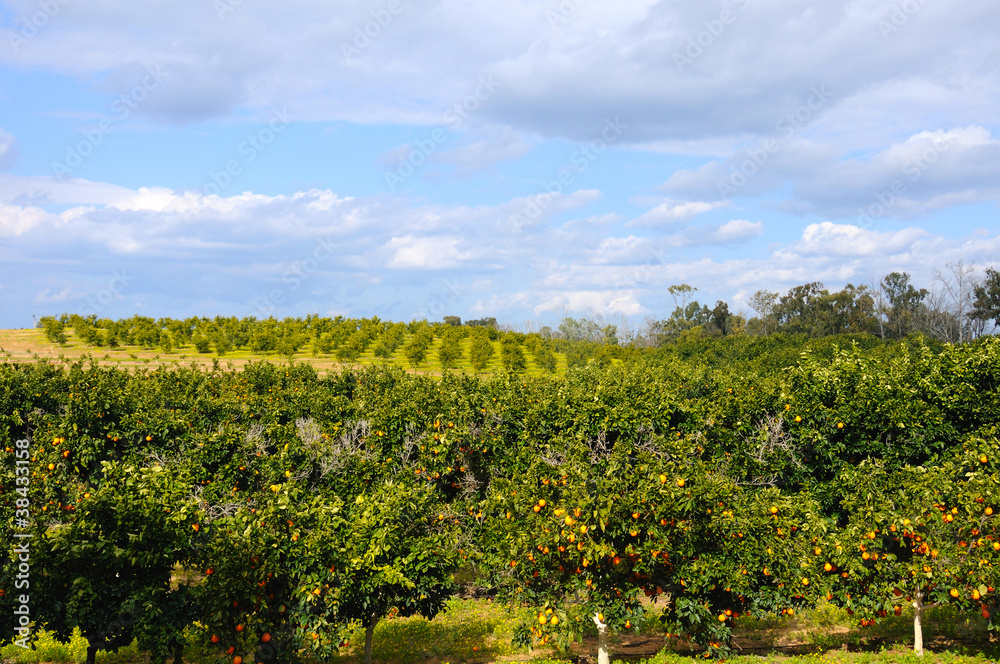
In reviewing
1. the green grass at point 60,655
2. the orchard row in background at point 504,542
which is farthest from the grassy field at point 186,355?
the green grass at point 60,655

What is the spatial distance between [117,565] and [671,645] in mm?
10120

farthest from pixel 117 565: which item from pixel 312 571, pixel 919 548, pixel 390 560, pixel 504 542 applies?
pixel 919 548

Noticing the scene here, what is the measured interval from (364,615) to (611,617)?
3.98 metres

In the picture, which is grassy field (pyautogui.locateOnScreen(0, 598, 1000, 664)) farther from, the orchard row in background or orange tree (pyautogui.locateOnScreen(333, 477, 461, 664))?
orange tree (pyautogui.locateOnScreen(333, 477, 461, 664))

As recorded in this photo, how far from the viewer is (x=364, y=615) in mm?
10766

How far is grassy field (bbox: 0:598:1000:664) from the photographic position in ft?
38.4

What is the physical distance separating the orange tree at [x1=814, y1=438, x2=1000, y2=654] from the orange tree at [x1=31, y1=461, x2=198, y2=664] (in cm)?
1053

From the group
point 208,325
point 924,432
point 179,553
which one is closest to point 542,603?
point 179,553

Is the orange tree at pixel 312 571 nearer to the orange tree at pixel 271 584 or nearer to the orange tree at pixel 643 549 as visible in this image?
the orange tree at pixel 271 584

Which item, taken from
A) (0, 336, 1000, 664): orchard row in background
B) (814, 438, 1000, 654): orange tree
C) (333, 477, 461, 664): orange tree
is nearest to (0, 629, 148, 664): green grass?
(0, 336, 1000, 664): orchard row in background

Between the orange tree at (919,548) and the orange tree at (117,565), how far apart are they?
10.5 meters

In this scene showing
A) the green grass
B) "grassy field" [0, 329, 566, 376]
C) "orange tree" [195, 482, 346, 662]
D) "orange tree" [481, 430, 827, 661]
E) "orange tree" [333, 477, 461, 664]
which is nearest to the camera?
"orange tree" [481, 430, 827, 661]

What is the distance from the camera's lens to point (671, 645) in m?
13.2

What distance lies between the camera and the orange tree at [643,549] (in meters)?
9.68
